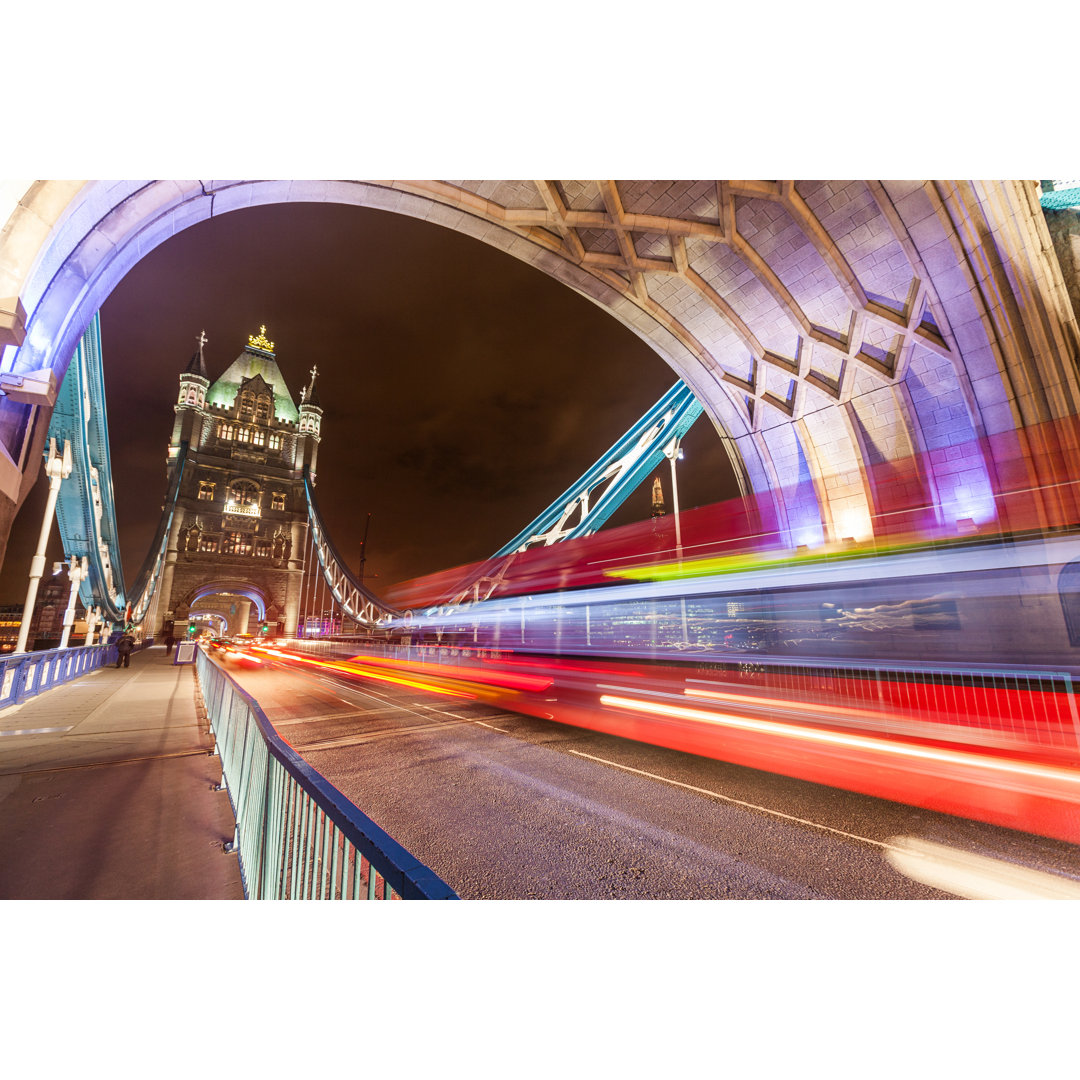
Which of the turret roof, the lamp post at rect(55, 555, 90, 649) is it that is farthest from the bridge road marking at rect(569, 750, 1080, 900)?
the turret roof

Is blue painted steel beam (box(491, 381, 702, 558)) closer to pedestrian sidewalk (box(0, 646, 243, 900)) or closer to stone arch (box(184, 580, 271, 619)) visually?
pedestrian sidewalk (box(0, 646, 243, 900))

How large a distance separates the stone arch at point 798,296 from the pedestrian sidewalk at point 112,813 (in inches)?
170

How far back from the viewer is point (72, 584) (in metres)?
20.0

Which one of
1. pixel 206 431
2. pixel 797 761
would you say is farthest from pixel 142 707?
pixel 206 431

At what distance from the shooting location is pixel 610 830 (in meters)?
3.87

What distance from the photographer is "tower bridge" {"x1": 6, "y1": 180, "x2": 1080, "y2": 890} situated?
641 cm

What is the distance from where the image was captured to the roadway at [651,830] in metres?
3.04

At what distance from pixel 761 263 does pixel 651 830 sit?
38.6ft

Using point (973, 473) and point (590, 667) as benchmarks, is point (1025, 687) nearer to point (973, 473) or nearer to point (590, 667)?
point (973, 473)

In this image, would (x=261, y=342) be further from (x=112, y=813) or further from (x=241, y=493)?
(x=112, y=813)

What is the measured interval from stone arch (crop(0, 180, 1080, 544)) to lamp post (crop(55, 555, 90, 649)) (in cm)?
1481

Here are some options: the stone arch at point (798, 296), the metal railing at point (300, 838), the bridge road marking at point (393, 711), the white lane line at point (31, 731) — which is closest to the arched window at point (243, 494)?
the bridge road marking at point (393, 711)

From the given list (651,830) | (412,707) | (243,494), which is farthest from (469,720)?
(243,494)
